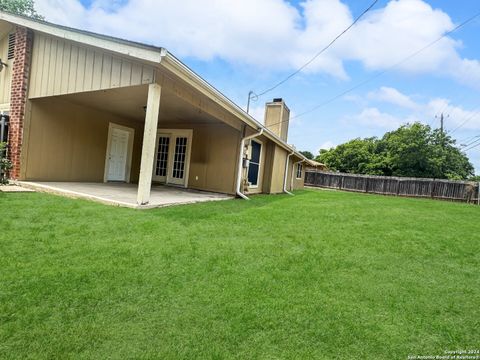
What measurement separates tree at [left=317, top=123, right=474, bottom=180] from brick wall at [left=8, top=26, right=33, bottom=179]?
912 inches

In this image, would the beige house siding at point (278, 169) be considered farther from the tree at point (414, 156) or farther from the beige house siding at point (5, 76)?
the tree at point (414, 156)

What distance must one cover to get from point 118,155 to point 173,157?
1.79 metres

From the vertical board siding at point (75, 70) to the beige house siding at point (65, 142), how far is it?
0.69 metres

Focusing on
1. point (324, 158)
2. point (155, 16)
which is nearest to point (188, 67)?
point (155, 16)

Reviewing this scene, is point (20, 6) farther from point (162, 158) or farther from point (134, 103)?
point (134, 103)

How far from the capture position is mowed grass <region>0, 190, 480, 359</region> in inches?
62.5

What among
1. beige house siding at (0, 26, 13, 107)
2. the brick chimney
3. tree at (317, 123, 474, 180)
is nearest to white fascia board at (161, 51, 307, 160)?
A: beige house siding at (0, 26, 13, 107)

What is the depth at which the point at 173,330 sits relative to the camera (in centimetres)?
168

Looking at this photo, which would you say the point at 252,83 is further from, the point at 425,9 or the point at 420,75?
the point at 425,9

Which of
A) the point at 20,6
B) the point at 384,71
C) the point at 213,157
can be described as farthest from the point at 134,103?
the point at 20,6

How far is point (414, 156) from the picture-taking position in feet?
71.0

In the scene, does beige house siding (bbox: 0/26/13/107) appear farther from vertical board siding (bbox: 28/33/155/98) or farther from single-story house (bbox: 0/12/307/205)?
vertical board siding (bbox: 28/33/155/98)

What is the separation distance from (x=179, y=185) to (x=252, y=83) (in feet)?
31.9

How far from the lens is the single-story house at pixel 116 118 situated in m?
5.07
